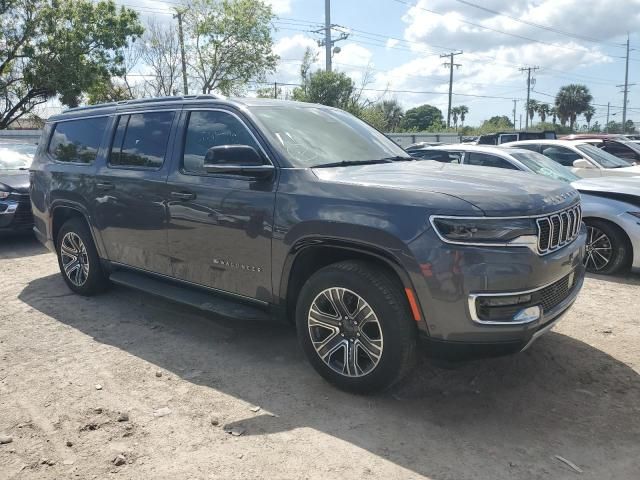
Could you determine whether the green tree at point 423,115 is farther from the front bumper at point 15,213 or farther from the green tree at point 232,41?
the front bumper at point 15,213

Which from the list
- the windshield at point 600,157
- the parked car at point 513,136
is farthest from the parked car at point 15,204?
the parked car at point 513,136

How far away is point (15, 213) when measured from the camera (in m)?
8.29

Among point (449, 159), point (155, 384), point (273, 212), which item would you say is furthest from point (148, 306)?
point (449, 159)

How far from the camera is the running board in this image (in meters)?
4.01

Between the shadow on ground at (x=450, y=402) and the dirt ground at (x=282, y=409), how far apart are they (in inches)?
0.5

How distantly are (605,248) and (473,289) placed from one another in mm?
4288

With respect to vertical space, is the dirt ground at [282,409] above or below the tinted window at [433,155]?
below

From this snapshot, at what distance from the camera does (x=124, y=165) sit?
16.4ft

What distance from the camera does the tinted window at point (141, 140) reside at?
4.64 metres

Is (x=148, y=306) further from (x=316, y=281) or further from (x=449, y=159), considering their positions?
(x=449, y=159)

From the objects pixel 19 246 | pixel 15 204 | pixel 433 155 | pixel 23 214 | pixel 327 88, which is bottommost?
pixel 19 246

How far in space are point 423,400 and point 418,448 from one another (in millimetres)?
570

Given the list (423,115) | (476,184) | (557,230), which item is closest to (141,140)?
(476,184)

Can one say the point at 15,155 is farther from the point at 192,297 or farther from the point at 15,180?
the point at 192,297
